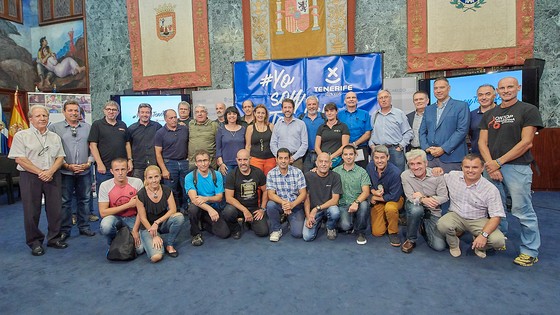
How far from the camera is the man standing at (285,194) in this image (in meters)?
3.67

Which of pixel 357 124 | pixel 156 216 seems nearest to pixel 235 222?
pixel 156 216

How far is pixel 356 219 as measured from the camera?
3.60m

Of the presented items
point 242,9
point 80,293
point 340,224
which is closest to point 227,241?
point 340,224

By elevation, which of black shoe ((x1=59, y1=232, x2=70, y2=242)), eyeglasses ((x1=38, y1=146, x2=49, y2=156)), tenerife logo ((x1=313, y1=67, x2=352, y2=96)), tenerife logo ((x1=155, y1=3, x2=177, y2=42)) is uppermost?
tenerife logo ((x1=155, y1=3, x2=177, y2=42))

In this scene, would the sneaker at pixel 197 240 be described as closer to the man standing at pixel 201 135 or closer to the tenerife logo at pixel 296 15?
the man standing at pixel 201 135

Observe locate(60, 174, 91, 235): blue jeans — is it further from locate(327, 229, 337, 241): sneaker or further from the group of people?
locate(327, 229, 337, 241): sneaker

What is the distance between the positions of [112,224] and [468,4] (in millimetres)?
6296

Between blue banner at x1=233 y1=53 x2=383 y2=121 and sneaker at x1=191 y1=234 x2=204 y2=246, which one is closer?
sneaker at x1=191 y1=234 x2=204 y2=246

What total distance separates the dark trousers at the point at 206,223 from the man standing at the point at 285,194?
0.51 meters

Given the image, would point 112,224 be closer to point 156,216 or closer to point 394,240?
point 156,216

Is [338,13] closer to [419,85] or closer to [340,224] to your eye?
[419,85]

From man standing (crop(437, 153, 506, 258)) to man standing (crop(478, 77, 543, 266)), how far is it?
0.45ft

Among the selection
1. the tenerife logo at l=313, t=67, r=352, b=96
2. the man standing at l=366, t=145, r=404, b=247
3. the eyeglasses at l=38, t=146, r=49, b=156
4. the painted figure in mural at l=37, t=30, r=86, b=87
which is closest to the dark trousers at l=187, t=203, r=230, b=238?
the eyeglasses at l=38, t=146, r=49, b=156

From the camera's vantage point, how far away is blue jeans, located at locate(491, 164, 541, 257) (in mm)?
2758
